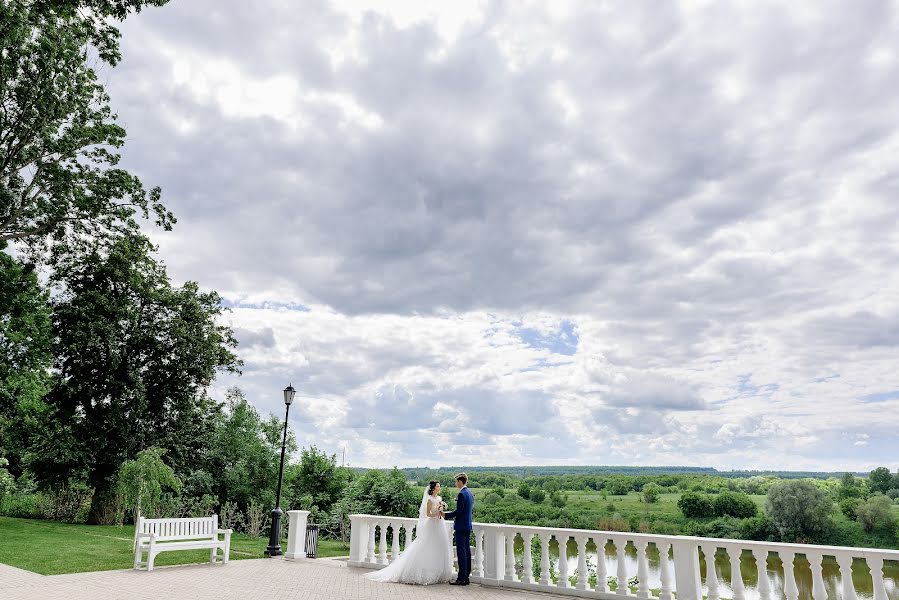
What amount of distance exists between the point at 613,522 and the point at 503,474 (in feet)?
27.8

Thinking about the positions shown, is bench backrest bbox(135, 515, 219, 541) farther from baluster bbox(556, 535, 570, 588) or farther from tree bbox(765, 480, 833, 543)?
tree bbox(765, 480, 833, 543)

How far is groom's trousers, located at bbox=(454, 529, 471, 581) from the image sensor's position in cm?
1006

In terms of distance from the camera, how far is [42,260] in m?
21.7

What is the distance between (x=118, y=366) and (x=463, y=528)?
63.6ft

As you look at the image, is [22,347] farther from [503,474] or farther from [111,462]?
[503,474]

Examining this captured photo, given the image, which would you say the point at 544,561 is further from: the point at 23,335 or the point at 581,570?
the point at 23,335

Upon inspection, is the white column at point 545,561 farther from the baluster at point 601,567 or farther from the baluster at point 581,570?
the baluster at point 601,567

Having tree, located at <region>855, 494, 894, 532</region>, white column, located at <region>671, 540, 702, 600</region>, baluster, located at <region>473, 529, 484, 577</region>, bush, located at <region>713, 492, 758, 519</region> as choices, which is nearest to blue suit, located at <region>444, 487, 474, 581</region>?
baluster, located at <region>473, 529, 484, 577</region>

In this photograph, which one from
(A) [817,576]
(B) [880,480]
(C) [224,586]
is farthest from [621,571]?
(B) [880,480]

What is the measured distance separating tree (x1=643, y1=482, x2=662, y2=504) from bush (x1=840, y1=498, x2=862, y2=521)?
42.5ft

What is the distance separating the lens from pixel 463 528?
10195 millimetres

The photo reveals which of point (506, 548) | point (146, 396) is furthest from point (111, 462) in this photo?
point (506, 548)

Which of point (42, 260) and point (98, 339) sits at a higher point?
point (42, 260)

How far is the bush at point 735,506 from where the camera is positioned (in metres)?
38.9
